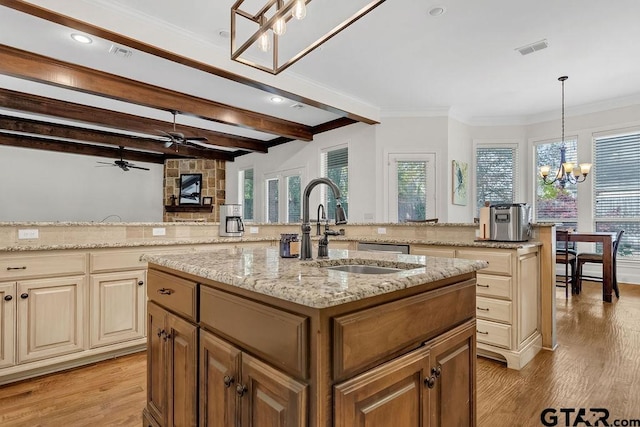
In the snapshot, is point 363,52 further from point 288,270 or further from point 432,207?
point 288,270

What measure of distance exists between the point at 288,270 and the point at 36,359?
2.32 m

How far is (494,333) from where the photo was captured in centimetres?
264

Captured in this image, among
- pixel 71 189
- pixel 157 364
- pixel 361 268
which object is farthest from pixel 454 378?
pixel 71 189

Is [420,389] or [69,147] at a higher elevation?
[69,147]

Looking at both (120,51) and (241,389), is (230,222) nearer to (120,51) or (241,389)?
(120,51)

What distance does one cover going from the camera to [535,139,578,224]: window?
5.89m

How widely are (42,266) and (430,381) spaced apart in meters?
2.64

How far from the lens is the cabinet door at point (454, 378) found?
3.93 ft

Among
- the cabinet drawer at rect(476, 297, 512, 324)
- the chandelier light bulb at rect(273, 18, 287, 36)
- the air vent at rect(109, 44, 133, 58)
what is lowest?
the cabinet drawer at rect(476, 297, 512, 324)

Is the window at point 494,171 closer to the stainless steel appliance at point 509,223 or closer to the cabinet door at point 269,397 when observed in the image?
the stainless steel appliance at point 509,223

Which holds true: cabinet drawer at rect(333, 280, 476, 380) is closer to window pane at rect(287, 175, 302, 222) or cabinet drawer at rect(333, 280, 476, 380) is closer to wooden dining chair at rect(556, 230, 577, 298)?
wooden dining chair at rect(556, 230, 577, 298)

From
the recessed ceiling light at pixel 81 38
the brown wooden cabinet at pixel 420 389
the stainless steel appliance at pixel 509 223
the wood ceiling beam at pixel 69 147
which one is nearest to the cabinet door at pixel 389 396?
the brown wooden cabinet at pixel 420 389

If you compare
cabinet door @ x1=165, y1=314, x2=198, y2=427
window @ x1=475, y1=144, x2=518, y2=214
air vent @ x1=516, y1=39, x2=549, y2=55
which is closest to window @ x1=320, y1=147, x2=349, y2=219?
window @ x1=475, y1=144, x2=518, y2=214

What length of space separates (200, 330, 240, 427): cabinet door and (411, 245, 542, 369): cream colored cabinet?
7.00ft
